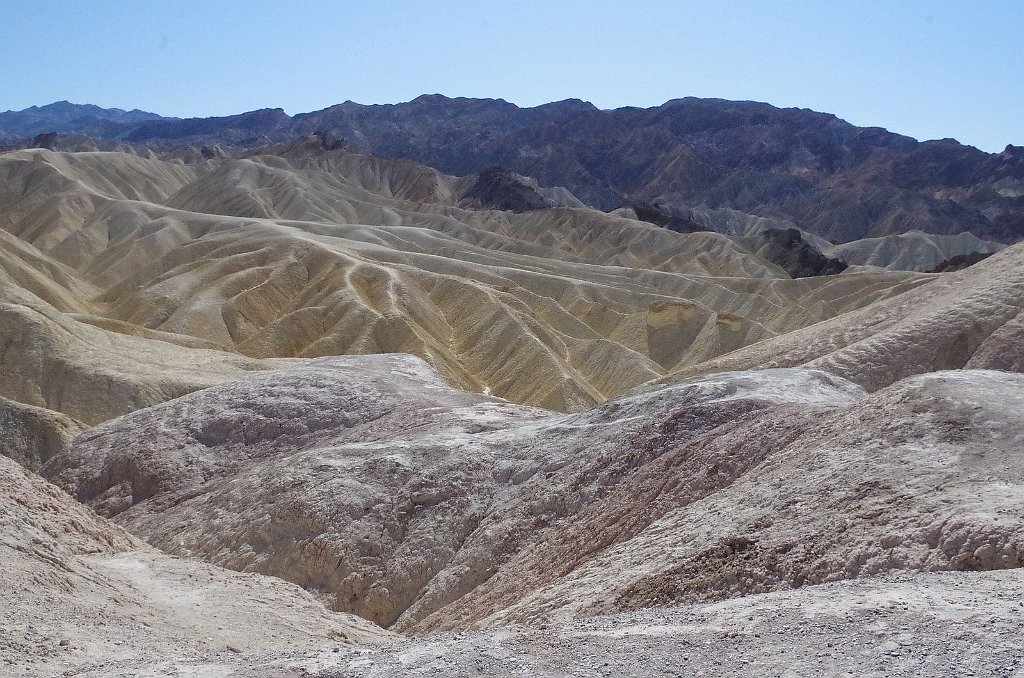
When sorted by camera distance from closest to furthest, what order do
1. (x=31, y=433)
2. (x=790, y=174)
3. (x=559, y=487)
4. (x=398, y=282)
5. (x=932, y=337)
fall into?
(x=559, y=487) < (x=932, y=337) < (x=31, y=433) < (x=398, y=282) < (x=790, y=174)

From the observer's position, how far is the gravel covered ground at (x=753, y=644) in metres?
6.77

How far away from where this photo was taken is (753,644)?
24.3ft

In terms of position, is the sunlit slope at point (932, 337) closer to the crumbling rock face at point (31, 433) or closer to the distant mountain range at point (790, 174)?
the crumbling rock face at point (31, 433)

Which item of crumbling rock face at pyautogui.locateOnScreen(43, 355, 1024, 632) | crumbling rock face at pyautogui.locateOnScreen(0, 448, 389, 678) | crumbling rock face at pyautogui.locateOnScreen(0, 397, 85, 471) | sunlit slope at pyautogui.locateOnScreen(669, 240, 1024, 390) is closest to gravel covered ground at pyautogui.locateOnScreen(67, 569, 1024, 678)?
crumbling rock face at pyautogui.locateOnScreen(0, 448, 389, 678)

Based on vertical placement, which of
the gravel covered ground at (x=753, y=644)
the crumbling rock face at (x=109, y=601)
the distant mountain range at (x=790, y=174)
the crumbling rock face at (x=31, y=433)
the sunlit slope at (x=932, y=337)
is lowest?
the crumbling rock face at (x=31, y=433)

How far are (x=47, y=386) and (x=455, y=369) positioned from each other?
76.7ft

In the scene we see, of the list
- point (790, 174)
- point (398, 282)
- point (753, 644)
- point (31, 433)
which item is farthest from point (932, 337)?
point (790, 174)

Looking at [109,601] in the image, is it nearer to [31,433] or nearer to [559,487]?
[559,487]

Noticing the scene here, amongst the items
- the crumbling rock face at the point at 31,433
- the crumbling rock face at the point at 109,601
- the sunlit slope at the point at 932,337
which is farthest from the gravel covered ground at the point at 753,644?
the crumbling rock face at the point at 31,433

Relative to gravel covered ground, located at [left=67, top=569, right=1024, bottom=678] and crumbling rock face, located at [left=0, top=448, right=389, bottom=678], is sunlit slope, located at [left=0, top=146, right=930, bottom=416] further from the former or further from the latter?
gravel covered ground, located at [left=67, top=569, right=1024, bottom=678]

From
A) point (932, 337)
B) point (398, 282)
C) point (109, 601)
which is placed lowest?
point (109, 601)

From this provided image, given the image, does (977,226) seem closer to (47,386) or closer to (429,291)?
(429,291)

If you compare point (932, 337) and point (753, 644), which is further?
point (932, 337)

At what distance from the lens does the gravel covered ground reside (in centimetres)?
677
